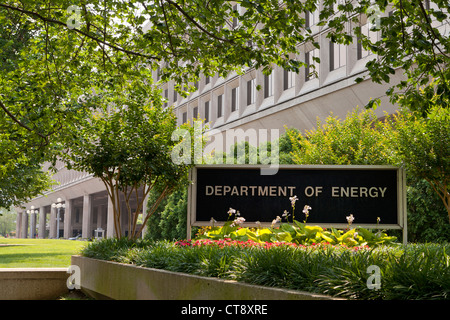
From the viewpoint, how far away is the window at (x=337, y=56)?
2597 cm

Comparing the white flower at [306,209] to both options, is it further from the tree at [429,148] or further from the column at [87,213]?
the column at [87,213]

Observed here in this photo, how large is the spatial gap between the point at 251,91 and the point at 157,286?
28573mm

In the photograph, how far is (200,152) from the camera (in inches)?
478

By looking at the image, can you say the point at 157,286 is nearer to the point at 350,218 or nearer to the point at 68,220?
the point at 350,218

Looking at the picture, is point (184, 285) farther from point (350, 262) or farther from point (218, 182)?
point (218, 182)

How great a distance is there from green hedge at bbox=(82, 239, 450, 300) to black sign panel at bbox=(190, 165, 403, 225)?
263cm

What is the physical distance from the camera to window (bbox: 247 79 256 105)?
3447 cm

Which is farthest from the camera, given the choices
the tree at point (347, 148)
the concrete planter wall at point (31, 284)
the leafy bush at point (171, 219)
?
the leafy bush at point (171, 219)

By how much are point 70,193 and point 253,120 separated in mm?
52796

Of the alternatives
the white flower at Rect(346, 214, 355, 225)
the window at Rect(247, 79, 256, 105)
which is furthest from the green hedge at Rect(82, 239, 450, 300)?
the window at Rect(247, 79, 256, 105)

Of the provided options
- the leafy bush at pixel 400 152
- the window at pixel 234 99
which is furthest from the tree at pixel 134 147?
the window at pixel 234 99

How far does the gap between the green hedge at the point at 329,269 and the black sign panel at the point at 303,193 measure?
263 cm

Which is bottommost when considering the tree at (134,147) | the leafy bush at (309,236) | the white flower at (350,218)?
the leafy bush at (309,236)
